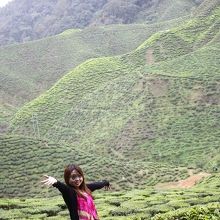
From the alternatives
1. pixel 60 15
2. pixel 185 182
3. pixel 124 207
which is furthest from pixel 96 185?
pixel 60 15

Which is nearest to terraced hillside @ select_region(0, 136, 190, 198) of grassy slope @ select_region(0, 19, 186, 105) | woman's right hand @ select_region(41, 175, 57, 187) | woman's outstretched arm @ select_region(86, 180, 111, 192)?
woman's outstretched arm @ select_region(86, 180, 111, 192)

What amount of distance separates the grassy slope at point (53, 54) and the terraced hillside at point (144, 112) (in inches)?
727

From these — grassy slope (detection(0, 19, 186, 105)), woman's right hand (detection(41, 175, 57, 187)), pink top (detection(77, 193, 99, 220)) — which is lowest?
pink top (detection(77, 193, 99, 220))

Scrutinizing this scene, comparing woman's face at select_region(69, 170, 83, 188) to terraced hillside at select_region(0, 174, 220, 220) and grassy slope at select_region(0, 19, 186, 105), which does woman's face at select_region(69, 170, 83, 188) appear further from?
grassy slope at select_region(0, 19, 186, 105)

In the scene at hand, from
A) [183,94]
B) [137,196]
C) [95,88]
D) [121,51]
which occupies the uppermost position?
[121,51]

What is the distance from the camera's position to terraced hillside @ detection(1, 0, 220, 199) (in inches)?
1496

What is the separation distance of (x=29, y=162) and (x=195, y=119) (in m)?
17.4

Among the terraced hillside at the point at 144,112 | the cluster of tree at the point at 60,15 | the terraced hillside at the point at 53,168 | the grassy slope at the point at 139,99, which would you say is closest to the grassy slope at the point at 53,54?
the grassy slope at the point at 139,99

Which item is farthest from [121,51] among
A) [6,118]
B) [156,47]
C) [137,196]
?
[137,196]

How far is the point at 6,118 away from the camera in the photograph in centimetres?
6681

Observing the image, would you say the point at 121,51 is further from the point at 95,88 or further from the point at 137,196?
the point at 137,196

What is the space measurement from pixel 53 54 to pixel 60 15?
6467 centimetres

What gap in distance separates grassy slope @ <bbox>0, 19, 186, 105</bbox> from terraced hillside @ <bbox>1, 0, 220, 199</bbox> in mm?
18464

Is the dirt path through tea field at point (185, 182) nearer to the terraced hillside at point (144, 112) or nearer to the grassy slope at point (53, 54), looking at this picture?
the terraced hillside at point (144, 112)
